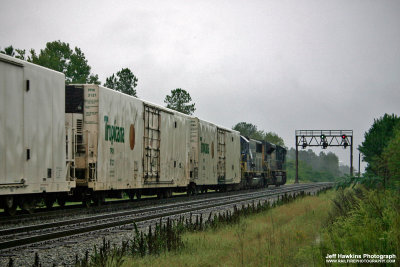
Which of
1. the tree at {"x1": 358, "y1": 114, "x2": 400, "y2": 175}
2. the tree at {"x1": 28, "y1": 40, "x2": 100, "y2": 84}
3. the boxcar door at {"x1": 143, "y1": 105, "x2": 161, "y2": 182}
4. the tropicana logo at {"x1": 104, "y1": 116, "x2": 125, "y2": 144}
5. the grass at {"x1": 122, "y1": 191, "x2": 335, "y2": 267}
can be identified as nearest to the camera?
the grass at {"x1": 122, "y1": 191, "x2": 335, "y2": 267}

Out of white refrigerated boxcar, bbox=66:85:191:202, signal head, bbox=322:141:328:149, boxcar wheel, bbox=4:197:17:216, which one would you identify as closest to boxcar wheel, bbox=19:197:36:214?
boxcar wheel, bbox=4:197:17:216

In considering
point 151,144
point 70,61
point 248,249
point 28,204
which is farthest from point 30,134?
point 70,61

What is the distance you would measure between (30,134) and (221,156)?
2012cm

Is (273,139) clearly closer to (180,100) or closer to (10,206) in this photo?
(180,100)

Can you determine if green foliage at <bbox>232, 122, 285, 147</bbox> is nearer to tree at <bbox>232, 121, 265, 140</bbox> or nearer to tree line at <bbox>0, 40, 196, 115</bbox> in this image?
tree at <bbox>232, 121, 265, 140</bbox>

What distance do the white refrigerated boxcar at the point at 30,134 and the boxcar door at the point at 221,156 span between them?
57.6ft

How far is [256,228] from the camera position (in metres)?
12.2

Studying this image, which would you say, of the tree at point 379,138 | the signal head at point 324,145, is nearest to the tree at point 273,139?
the signal head at point 324,145

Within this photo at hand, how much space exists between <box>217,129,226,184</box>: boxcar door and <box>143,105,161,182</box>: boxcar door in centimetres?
1020

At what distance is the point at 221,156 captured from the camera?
3188 centimetres

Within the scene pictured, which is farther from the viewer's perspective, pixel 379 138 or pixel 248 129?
pixel 248 129

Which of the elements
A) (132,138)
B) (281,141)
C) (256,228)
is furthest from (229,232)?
(281,141)

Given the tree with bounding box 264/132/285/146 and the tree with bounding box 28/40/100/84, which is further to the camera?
the tree with bounding box 264/132/285/146

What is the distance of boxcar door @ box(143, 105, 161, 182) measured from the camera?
2034cm
